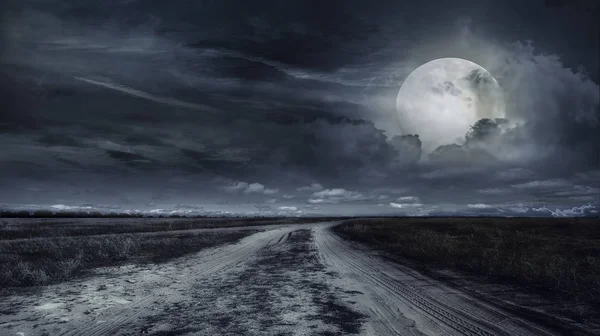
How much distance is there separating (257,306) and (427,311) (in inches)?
130

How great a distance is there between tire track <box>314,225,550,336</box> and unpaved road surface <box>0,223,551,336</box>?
17 millimetres

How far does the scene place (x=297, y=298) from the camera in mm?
7383

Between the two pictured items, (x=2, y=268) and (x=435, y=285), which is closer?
(x=435, y=285)

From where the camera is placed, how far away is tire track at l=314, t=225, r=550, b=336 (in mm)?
5293

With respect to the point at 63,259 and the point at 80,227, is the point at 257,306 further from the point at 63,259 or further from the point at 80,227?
the point at 80,227

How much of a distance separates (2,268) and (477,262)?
16.9 m

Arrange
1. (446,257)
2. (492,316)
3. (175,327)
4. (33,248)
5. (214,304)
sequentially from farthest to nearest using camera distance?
1. (33,248)
2. (446,257)
3. (214,304)
4. (492,316)
5. (175,327)

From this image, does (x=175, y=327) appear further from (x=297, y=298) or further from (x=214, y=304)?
(x=297, y=298)

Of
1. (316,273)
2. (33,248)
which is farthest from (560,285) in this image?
(33,248)

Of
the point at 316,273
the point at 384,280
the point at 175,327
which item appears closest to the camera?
the point at 175,327

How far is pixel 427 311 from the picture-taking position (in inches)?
247

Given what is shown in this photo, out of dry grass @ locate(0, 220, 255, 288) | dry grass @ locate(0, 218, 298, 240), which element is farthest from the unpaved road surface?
dry grass @ locate(0, 218, 298, 240)

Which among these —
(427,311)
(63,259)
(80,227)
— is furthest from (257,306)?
(80,227)

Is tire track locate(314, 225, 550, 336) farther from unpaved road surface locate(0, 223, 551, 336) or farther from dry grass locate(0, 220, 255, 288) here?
dry grass locate(0, 220, 255, 288)
